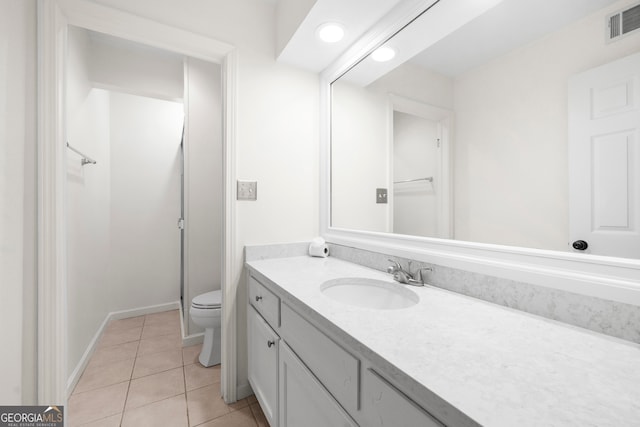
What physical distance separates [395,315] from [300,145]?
4.12ft

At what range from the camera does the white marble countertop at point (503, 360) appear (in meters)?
0.40

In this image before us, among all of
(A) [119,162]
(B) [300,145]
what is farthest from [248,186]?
(A) [119,162]

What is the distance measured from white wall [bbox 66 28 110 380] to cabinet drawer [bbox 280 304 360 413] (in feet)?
5.19

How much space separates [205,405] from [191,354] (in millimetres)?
666

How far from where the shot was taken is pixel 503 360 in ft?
1.74

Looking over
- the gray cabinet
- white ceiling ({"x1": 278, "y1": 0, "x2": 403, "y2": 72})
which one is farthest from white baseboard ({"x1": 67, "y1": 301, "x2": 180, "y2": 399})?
white ceiling ({"x1": 278, "y1": 0, "x2": 403, "y2": 72})

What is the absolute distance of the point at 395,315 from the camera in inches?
29.8

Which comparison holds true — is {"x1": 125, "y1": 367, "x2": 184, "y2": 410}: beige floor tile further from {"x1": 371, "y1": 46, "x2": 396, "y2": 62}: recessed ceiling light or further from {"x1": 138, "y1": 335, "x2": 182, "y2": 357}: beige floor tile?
{"x1": 371, "y1": 46, "x2": 396, "y2": 62}: recessed ceiling light

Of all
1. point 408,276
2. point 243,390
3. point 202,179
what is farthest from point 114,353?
point 408,276

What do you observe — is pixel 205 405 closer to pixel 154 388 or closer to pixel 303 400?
pixel 154 388

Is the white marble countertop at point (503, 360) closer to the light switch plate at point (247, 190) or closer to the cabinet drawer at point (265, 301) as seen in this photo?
the cabinet drawer at point (265, 301)

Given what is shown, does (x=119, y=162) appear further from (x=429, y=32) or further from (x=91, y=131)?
(x=429, y=32)

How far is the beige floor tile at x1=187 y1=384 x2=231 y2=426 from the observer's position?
1387 millimetres

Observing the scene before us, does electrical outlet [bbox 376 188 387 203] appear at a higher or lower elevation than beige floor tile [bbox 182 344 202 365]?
higher
